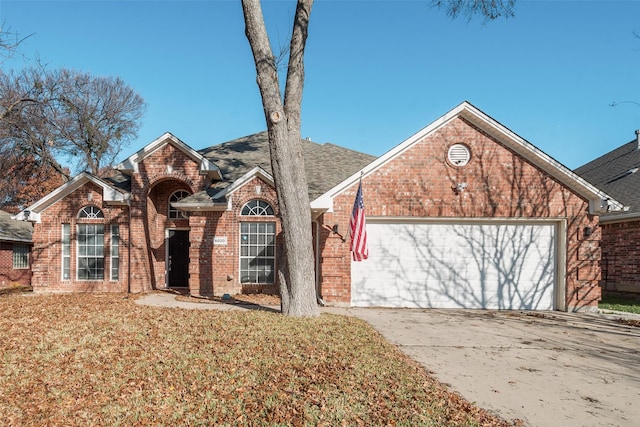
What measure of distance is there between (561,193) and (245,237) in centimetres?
981

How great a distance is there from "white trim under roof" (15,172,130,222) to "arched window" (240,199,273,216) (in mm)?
4415

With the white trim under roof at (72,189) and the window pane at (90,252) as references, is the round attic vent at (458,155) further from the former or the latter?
the window pane at (90,252)

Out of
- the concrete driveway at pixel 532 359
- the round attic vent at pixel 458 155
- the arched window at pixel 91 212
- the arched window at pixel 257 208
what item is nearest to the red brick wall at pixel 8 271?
the arched window at pixel 91 212

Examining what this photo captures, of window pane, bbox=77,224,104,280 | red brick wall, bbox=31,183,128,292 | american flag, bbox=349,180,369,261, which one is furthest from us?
window pane, bbox=77,224,104,280

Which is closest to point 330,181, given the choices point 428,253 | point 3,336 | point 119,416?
point 428,253

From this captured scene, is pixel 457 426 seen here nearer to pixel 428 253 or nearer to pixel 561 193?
pixel 428 253

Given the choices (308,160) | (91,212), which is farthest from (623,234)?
(91,212)

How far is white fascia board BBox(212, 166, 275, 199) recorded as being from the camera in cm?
1304

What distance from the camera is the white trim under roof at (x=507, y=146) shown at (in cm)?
1092

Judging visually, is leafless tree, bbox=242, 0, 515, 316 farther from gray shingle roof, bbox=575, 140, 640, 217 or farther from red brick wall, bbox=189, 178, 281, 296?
gray shingle roof, bbox=575, 140, 640, 217

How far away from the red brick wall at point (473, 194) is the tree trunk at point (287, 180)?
2.54m

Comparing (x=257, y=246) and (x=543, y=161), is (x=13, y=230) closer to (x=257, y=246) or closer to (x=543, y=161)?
(x=257, y=246)

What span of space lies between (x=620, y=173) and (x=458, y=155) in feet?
41.6

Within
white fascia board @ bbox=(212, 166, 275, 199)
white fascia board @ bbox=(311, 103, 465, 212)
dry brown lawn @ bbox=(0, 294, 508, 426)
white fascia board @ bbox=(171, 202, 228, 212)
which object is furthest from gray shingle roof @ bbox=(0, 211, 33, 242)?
white fascia board @ bbox=(311, 103, 465, 212)
